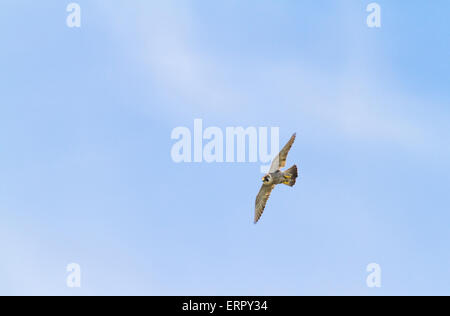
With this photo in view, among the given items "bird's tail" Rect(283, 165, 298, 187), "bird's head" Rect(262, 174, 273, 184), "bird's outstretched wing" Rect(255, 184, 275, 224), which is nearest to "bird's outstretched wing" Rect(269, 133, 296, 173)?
"bird's head" Rect(262, 174, 273, 184)

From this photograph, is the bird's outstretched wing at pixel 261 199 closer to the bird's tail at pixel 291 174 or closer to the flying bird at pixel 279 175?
the flying bird at pixel 279 175

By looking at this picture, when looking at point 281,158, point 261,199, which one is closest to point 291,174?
point 281,158

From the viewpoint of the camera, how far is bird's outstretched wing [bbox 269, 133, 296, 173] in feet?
122

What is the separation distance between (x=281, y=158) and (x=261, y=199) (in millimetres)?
2945

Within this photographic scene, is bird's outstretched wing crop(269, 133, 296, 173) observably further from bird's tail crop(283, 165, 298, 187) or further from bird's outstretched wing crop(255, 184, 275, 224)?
bird's outstretched wing crop(255, 184, 275, 224)

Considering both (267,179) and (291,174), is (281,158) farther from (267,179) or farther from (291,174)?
(267,179)

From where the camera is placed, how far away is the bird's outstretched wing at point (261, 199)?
128 ft

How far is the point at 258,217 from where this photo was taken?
39281 millimetres

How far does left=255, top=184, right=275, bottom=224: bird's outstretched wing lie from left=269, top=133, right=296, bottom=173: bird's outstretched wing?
1.18 m

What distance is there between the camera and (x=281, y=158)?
37938 millimetres

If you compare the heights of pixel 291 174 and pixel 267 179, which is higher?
pixel 291 174
